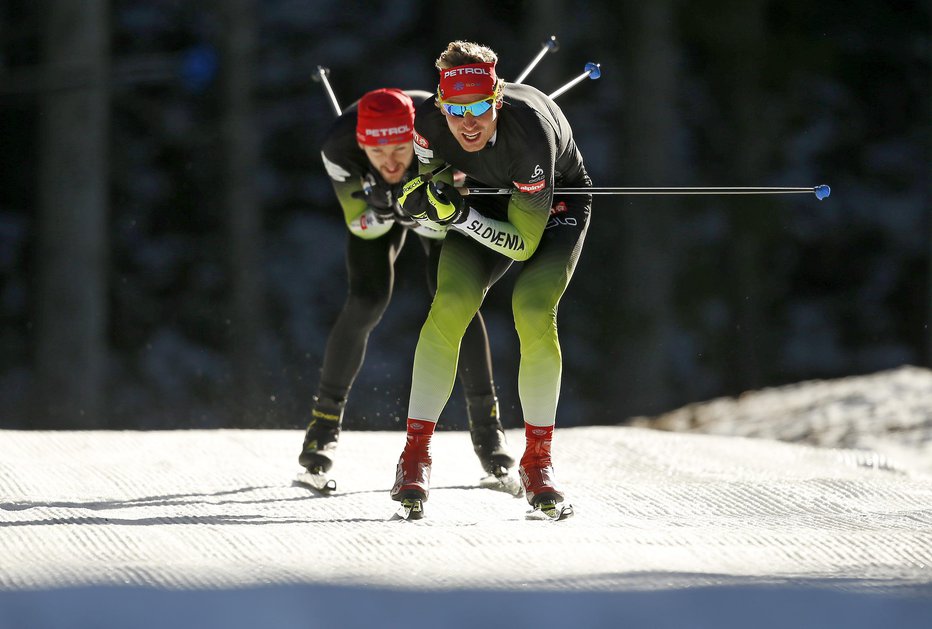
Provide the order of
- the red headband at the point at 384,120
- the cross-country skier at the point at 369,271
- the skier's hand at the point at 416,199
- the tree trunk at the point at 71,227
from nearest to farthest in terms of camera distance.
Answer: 1. the skier's hand at the point at 416,199
2. the red headband at the point at 384,120
3. the cross-country skier at the point at 369,271
4. the tree trunk at the point at 71,227

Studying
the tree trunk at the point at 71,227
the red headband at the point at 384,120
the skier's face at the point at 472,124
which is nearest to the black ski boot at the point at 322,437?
the red headband at the point at 384,120

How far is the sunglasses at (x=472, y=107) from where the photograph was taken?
3738mm

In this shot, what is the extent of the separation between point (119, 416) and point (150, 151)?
260 cm

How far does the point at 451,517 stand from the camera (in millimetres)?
4023

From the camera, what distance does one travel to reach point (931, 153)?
1304 cm

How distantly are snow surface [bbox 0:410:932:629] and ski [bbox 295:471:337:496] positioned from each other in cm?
5

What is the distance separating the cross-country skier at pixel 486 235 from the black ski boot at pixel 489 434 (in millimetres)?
643

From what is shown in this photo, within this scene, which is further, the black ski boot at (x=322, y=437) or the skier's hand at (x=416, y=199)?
the black ski boot at (x=322, y=437)

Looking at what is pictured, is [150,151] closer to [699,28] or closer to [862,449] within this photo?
[699,28]

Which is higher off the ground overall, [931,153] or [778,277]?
[931,153]

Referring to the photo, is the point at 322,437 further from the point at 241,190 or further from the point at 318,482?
the point at 241,190

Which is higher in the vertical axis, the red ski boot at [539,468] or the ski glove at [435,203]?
the ski glove at [435,203]

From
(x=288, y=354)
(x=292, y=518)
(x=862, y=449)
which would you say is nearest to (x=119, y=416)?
(x=288, y=354)

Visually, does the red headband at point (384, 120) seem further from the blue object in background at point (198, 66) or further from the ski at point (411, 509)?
the blue object in background at point (198, 66)
